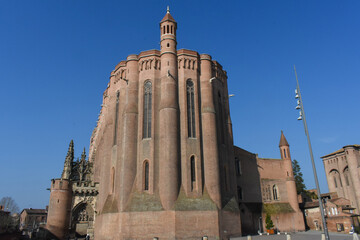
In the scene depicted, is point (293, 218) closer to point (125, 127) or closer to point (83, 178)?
point (125, 127)

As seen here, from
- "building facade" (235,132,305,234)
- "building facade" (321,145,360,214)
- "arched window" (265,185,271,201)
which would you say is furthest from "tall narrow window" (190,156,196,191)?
"building facade" (321,145,360,214)

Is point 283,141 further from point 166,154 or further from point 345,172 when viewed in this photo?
point 166,154

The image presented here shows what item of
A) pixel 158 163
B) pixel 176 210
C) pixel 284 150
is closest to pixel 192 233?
pixel 176 210

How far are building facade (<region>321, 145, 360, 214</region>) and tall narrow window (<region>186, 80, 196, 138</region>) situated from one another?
35773 mm

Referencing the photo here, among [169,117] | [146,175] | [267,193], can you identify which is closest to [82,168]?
[146,175]

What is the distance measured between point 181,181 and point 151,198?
314 centimetres

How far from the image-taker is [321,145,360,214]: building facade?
50678 mm

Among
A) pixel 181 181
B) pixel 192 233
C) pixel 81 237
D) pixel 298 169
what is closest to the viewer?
pixel 192 233

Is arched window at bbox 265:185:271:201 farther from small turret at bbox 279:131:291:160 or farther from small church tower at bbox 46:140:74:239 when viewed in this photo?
small church tower at bbox 46:140:74:239

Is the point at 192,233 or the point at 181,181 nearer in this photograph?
the point at 192,233

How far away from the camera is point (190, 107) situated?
30.5 m

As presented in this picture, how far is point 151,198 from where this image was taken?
26.5m

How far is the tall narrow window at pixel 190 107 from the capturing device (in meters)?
29.6

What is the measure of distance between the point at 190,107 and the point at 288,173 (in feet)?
68.6
